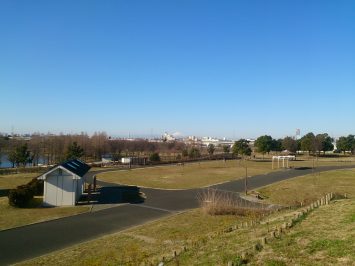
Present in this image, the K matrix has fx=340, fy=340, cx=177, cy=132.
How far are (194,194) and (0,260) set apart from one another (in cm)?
1987

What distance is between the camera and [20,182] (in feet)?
128

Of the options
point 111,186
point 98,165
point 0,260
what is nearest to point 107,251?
point 0,260

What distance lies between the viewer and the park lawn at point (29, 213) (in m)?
20.9

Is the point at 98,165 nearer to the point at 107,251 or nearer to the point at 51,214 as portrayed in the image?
the point at 51,214

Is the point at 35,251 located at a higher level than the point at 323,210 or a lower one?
lower

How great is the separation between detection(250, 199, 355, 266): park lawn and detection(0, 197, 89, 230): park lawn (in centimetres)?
1558

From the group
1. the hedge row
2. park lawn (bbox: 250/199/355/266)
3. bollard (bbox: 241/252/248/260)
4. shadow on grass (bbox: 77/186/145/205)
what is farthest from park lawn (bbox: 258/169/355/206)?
the hedge row

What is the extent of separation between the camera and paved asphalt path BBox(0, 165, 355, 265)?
15914 millimetres

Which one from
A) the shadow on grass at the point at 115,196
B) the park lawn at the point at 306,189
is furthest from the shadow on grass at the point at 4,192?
the park lawn at the point at 306,189

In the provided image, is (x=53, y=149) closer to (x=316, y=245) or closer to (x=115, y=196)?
(x=115, y=196)

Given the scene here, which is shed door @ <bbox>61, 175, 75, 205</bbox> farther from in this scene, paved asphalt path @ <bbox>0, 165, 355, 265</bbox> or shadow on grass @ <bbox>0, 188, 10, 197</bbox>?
shadow on grass @ <bbox>0, 188, 10, 197</bbox>

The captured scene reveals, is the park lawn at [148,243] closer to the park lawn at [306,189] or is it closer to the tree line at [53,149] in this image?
the park lawn at [306,189]

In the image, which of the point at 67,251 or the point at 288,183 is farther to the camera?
the point at 288,183

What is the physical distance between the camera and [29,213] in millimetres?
23469
